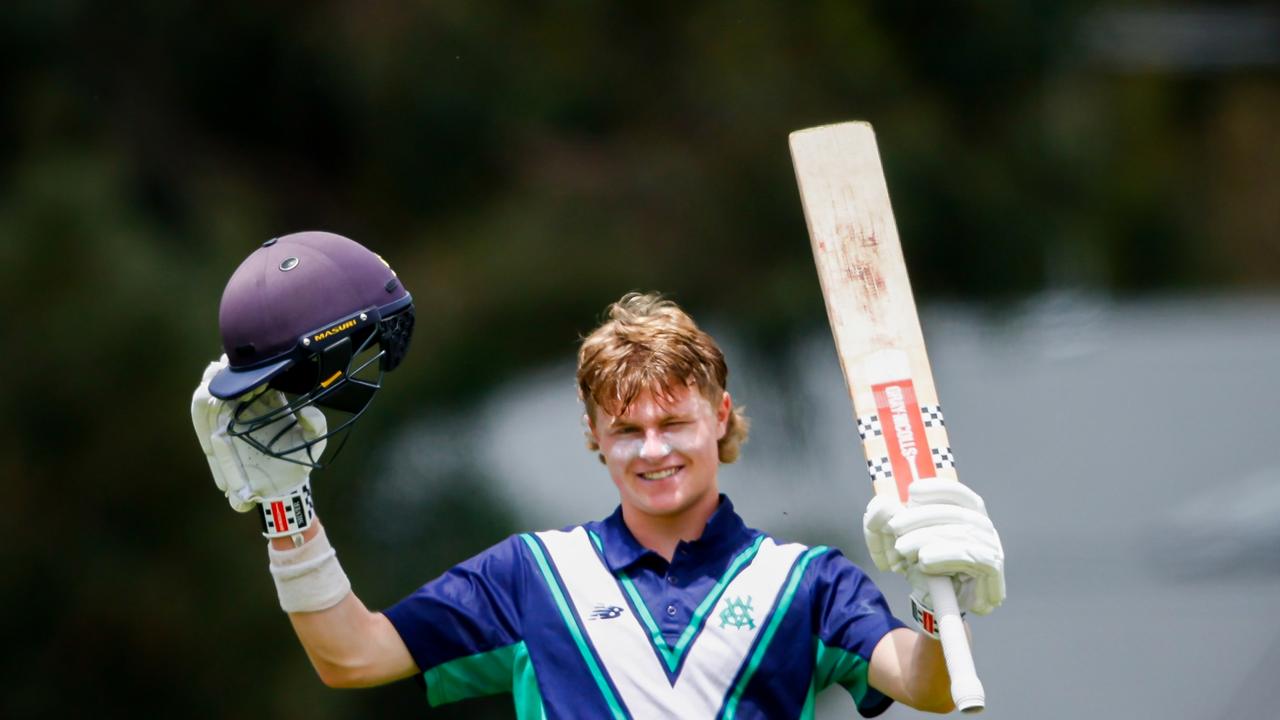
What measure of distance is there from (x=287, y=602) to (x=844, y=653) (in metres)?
0.67

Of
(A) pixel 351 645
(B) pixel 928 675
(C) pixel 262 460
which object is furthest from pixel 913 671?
(C) pixel 262 460

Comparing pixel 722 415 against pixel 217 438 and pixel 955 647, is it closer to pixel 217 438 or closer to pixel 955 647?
pixel 955 647

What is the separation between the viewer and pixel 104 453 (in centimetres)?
436

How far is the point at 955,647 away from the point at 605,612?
1.46 ft

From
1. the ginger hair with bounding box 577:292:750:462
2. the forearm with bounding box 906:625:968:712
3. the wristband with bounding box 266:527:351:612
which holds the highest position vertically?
the ginger hair with bounding box 577:292:750:462

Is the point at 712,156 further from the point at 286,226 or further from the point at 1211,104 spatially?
the point at 1211,104

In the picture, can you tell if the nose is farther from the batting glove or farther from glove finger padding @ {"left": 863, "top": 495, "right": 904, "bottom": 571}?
the batting glove

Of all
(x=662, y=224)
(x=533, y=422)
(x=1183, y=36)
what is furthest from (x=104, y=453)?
(x=1183, y=36)

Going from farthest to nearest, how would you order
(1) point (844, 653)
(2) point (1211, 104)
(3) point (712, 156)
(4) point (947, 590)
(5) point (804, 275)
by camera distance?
(2) point (1211, 104)
(3) point (712, 156)
(5) point (804, 275)
(1) point (844, 653)
(4) point (947, 590)

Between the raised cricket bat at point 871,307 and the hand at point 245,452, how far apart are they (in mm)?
662

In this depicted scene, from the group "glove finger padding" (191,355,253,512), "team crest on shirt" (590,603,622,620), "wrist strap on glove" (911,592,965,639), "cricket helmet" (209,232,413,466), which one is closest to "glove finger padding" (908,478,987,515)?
"wrist strap on glove" (911,592,965,639)

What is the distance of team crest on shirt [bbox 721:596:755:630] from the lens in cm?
186

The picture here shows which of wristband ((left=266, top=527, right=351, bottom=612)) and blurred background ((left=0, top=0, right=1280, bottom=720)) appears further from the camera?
blurred background ((left=0, top=0, right=1280, bottom=720))

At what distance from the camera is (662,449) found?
6.07ft
